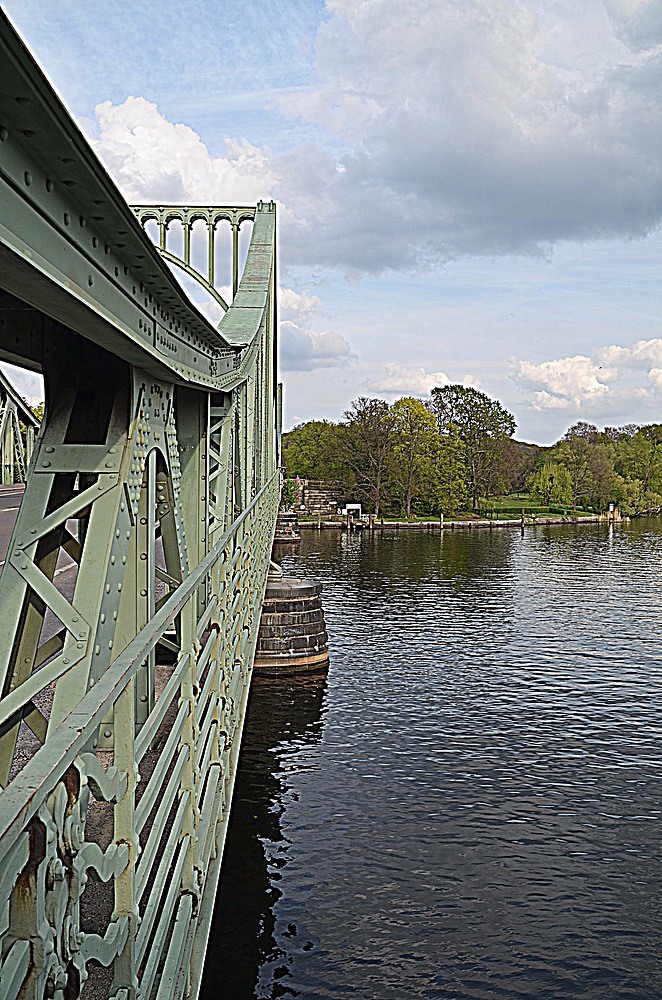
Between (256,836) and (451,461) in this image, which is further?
(451,461)

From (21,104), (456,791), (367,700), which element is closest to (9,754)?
(21,104)

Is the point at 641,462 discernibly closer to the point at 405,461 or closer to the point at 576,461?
the point at 576,461

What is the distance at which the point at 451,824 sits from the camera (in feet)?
35.4

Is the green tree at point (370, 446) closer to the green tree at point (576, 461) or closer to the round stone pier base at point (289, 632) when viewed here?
the green tree at point (576, 461)

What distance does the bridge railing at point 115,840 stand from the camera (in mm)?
1510

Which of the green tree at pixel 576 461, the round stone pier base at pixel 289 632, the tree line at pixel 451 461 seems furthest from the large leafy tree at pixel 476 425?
the round stone pier base at pixel 289 632

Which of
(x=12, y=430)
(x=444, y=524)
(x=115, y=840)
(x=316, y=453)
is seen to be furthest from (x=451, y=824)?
(x=316, y=453)

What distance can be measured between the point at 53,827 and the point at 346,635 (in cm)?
2094

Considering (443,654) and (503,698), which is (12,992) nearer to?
(503,698)

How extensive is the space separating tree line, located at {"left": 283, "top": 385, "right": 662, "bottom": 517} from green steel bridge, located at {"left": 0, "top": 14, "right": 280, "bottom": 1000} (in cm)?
6474

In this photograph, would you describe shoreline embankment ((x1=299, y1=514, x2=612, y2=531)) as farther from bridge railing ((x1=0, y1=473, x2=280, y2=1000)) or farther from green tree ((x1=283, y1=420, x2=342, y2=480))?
bridge railing ((x1=0, y1=473, x2=280, y2=1000))

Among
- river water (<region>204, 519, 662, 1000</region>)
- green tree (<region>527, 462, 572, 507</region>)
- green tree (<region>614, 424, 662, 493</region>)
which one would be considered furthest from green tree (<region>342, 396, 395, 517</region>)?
river water (<region>204, 519, 662, 1000</region>)

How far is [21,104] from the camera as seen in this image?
4.74ft

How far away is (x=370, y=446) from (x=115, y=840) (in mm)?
67889
